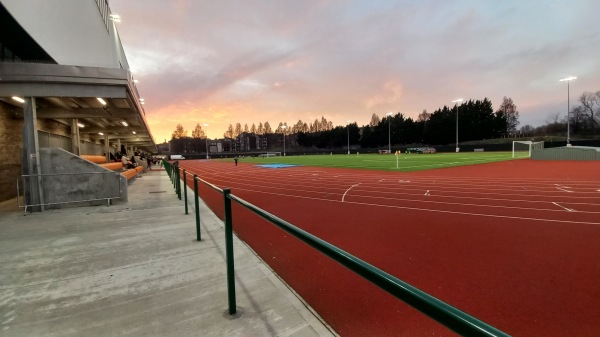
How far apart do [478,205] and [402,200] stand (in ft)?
7.55

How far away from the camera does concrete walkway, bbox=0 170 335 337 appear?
2.85 metres

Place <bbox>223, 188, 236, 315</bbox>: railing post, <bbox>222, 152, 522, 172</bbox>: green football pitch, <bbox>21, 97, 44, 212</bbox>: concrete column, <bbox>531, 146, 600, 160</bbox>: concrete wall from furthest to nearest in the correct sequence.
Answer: <bbox>531, 146, 600, 160</bbox>: concrete wall, <bbox>222, 152, 522, 172</bbox>: green football pitch, <bbox>21, 97, 44, 212</bbox>: concrete column, <bbox>223, 188, 236, 315</bbox>: railing post

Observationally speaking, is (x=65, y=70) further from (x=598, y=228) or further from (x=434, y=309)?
(x=598, y=228)

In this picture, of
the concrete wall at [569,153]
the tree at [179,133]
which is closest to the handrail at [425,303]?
the concrete wall at [569,153]

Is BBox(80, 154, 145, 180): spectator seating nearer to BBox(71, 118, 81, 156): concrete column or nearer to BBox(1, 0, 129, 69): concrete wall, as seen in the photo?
BBox(71, 118, 81, 156): concrete column

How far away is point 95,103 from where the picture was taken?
12.2 metres

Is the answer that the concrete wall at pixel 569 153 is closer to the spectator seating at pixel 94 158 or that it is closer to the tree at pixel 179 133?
the spectator seating at pixel 94 158

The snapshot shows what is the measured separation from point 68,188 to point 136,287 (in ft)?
27.1

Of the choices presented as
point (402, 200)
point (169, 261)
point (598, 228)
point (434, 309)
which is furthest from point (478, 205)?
point (434, 309)

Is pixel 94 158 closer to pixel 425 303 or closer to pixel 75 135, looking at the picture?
pixel 75 135

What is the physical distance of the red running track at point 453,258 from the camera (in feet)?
10.4

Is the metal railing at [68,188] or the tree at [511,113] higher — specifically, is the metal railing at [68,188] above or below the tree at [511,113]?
below

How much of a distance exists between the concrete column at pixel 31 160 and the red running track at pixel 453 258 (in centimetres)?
532

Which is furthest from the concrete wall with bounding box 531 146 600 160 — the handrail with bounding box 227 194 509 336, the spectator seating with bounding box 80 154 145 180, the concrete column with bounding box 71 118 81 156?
the concrete column with bounding box 71 118 81 156
